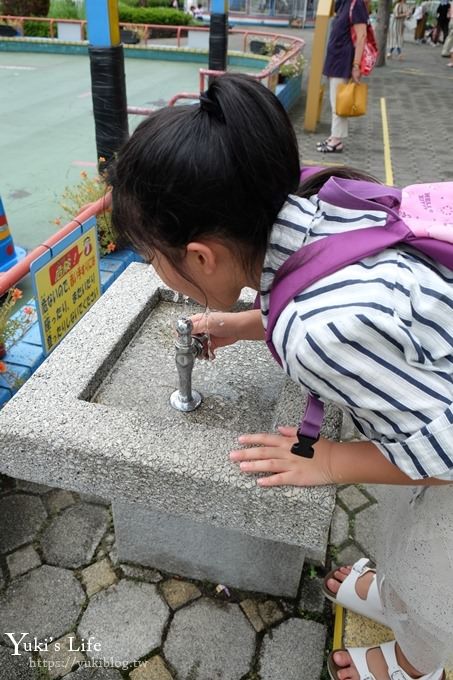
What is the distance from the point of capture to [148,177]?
0.90 meters

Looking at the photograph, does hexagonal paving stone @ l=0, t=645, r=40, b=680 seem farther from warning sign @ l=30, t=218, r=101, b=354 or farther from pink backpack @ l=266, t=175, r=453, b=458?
pink backpack @ l=266, t=175, r=453, b=458

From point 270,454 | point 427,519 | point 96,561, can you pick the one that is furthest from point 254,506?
point 96,561

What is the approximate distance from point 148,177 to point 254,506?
71 cm

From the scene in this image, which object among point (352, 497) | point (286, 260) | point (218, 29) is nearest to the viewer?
point (286, 260)

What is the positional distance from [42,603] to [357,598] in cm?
103

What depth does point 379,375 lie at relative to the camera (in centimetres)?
87

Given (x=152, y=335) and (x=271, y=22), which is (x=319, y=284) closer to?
(x=152, y=335)

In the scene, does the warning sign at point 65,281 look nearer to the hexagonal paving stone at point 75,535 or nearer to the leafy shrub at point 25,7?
the hexagonal paving stone at point 75,535

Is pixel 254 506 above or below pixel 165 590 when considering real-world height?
above

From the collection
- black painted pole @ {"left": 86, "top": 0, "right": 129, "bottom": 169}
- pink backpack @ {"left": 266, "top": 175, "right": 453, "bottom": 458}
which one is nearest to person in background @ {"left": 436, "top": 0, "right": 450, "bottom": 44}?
black painted pole @ {"left": 86, "top": 0, "right": 129, "bottom": 169}

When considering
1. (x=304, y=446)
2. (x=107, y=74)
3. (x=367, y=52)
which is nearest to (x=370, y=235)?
(x=304, y=446)

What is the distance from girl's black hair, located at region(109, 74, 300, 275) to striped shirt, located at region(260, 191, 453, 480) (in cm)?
10

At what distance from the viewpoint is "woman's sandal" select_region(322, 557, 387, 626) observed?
177 cm

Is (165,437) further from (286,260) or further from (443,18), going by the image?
(443,18)
